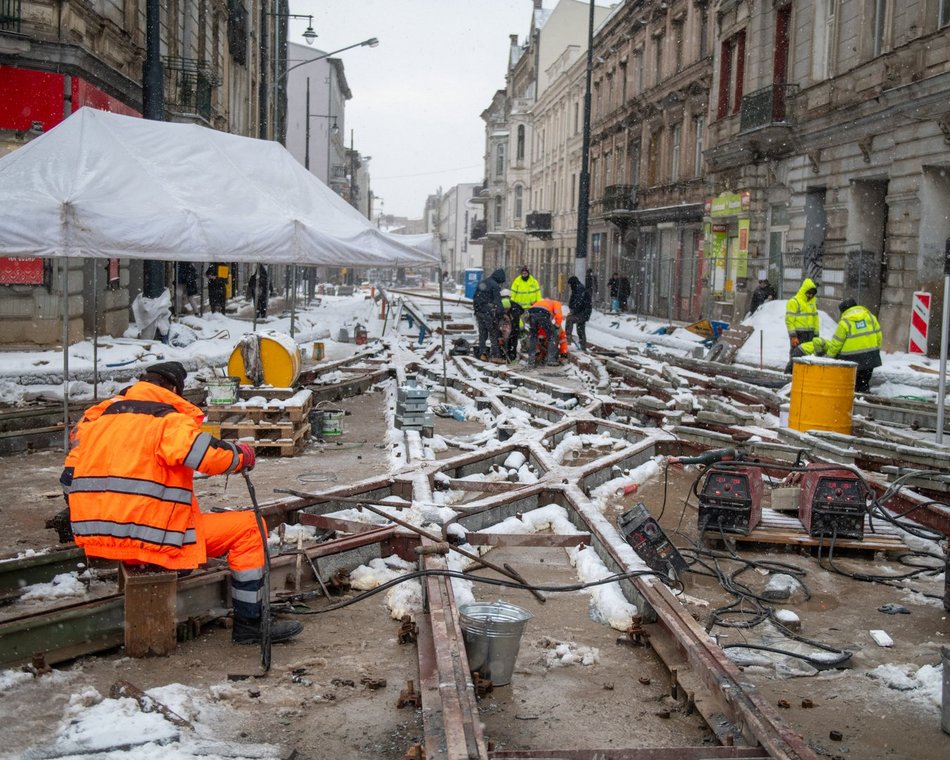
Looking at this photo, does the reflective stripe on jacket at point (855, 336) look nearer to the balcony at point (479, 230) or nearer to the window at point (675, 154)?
the window at point (675, 154)

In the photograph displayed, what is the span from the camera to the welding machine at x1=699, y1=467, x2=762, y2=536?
25.0 ft

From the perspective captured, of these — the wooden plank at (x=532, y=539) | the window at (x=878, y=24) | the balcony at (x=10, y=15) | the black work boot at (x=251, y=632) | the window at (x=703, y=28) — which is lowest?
the black work boot at (x=251, y=632)

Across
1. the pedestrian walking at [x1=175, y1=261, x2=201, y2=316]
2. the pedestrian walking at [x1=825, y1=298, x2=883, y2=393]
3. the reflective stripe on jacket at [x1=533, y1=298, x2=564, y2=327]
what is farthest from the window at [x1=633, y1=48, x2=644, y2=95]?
the pedestrian walking at [x1=825, y1=298, x2=883, y2=393]

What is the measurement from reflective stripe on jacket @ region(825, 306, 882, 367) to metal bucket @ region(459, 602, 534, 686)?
10.1 m

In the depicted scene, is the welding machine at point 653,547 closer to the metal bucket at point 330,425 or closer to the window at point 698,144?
the metal bucket at point 330,425

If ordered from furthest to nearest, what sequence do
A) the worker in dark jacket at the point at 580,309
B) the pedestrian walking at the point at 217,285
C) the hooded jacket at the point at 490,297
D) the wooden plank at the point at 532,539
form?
the pedestrian walking at the point at 217,285 → the worker in dark jacket at the point at 580,309 → the hooded jacket at the point at 490,297 → the wooden plank at the point at 532,539

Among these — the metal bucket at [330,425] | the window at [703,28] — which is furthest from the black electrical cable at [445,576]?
the window at [703,28]

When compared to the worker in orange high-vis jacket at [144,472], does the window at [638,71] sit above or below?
above

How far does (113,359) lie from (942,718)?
14.7m

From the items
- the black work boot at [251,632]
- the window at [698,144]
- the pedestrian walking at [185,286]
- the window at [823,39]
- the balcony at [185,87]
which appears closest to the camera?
the black work boot at [251,632]

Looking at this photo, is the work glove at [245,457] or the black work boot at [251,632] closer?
the work glove at [245,457]

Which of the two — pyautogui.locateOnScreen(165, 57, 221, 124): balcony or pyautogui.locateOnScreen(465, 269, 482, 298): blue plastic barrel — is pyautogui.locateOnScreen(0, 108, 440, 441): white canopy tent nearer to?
pyautogui.locateOnScreen(165, 57, 221, 124): balcony

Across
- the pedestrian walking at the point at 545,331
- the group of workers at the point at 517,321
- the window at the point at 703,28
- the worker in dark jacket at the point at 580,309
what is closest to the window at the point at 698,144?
the window at the point at 703,28

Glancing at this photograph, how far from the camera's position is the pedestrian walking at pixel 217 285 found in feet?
96.0
